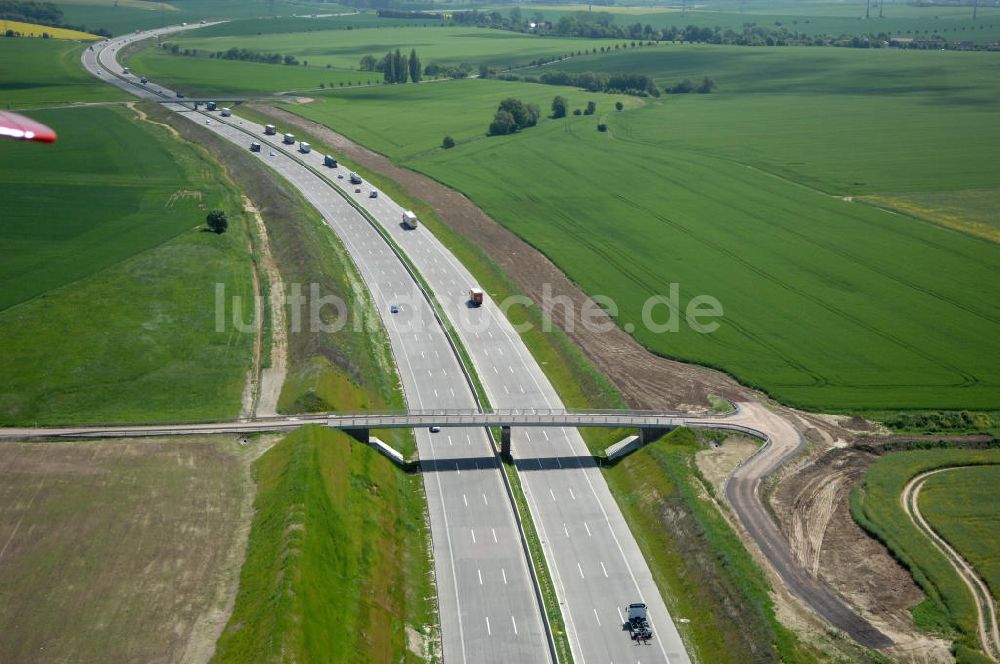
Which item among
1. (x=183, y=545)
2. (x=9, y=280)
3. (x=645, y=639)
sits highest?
(x=9, y=280)

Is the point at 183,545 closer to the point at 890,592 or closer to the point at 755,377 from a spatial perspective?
the point at 890,592

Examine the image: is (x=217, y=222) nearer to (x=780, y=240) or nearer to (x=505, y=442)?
(x=505, y=442)

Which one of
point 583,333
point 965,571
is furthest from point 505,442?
point 965,571

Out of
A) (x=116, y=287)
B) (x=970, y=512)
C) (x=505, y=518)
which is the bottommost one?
(x=505, y=518)

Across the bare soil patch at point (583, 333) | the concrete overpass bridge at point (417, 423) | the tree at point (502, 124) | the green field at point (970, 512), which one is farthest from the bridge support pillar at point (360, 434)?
the tree at point (502, 124)

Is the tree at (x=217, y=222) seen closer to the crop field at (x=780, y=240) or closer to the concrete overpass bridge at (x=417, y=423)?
the crop field at (x=780, y=240)

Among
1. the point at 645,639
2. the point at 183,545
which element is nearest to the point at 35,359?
the point at 183,545

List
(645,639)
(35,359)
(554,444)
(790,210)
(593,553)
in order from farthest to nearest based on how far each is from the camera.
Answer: (790,210), (35,359), (554,444), (593,553), (645,639)
